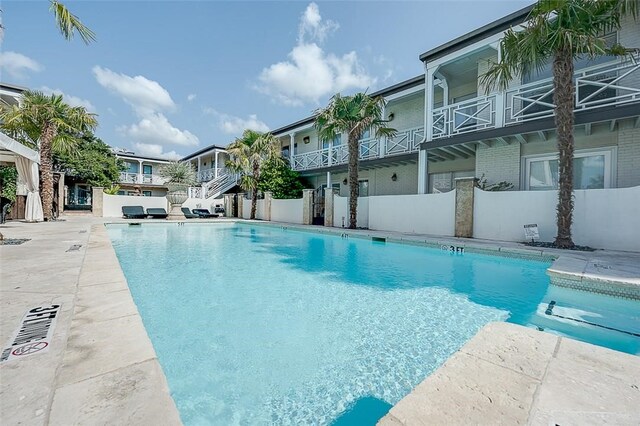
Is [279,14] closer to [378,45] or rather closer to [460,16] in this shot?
[378,45]

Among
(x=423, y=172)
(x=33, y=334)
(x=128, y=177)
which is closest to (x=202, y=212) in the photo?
(x=128, y=177)

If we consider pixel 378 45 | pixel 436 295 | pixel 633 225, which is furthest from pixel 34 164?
pixel 633 225

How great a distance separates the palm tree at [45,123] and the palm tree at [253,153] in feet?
25.2

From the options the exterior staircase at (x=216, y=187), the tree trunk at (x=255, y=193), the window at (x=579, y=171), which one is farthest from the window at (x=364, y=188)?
the exterior staircase at (x=216, y=187)

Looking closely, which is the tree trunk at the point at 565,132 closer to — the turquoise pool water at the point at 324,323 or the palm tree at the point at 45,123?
the turquoise pool water at the point at 324,323

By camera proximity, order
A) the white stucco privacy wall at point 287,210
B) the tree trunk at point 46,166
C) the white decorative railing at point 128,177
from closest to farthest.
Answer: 1. the tree trunk at point 46,166
2. the white stucco privacy wall at point 287,210
3. the white decorative railing at point 128,177

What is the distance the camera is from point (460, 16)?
451 inches

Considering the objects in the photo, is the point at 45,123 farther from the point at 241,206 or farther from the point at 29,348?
the point at 29,348

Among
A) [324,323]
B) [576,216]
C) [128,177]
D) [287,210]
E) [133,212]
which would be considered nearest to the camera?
[324,323]

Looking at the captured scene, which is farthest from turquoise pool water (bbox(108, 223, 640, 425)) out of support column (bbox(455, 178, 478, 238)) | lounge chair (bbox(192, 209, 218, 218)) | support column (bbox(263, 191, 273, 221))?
lounge chair (bbox(192, 209, 218, 218))

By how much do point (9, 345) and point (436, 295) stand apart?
5052 millimetres

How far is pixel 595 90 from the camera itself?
905cm

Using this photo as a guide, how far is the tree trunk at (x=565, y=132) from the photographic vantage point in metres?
7.11

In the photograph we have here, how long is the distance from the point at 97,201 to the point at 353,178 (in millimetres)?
19105
